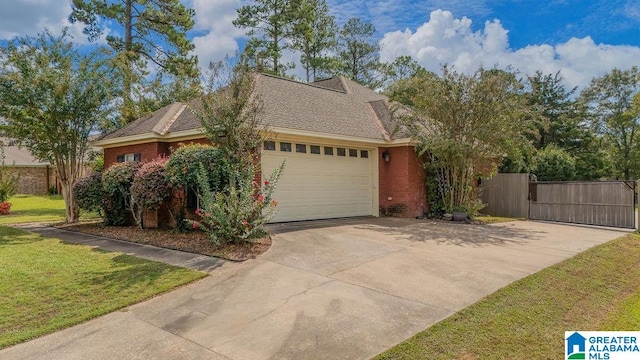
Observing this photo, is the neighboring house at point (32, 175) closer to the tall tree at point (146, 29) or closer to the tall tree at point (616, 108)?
the tall tree at point (146, 29)

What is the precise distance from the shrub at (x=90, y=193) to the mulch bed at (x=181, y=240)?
692mm

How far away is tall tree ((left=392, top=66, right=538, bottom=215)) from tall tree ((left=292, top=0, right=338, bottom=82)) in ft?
56.6

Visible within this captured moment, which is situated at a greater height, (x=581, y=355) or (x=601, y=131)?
(x=601, y=131)

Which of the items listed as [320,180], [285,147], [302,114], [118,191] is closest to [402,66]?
[302,114]

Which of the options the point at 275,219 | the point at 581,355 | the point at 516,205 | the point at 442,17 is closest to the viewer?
the point at 581,355

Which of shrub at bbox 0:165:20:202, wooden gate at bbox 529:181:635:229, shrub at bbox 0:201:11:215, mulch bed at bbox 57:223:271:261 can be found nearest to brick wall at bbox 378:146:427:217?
wooden gate at bbox 529:181:635:229

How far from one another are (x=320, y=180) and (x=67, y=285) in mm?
8219

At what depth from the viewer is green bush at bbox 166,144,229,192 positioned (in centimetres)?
873

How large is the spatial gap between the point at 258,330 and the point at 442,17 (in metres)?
16.3

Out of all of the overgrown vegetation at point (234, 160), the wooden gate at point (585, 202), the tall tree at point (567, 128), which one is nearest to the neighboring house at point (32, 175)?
the overgrown vegetation at point (234, 160)

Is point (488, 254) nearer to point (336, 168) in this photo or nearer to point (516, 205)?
point (336, 168)

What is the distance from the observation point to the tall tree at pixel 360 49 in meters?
32.9

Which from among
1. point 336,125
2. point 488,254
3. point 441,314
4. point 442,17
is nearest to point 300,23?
point 442,17

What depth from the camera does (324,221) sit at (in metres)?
12.5
